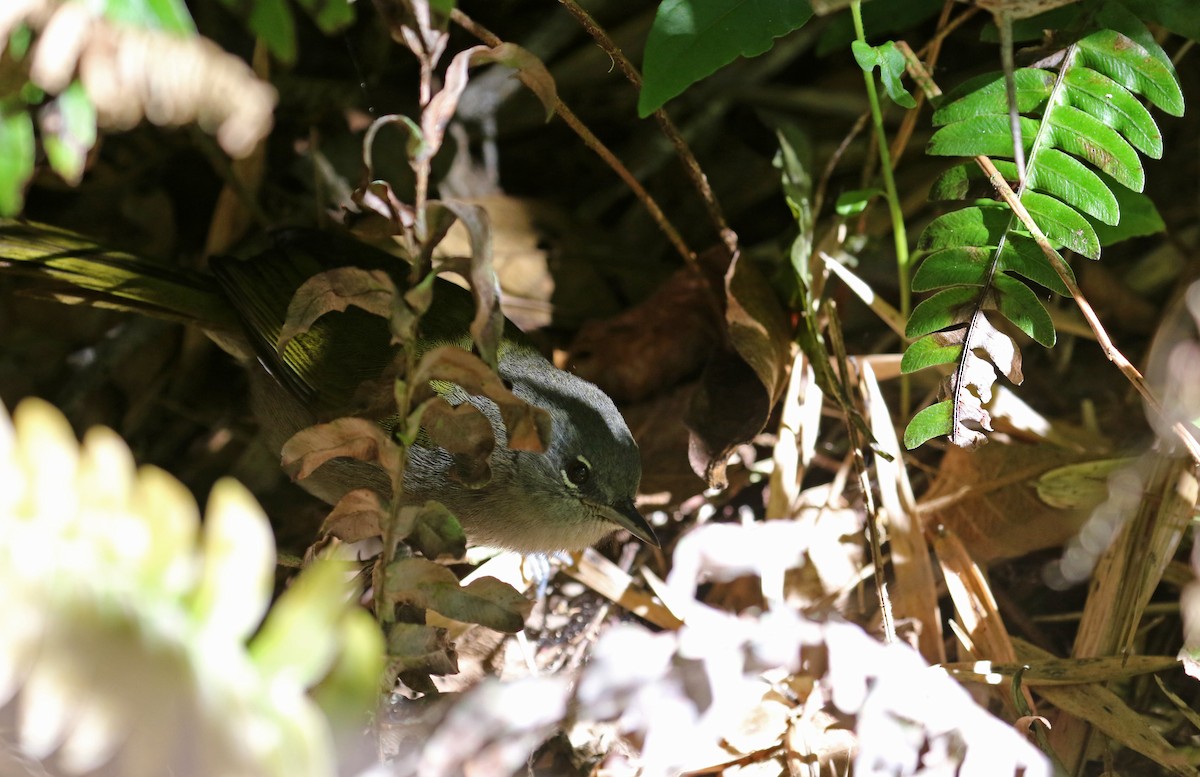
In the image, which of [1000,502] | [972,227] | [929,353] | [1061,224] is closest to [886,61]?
[972,227]

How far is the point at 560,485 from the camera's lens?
2893 millimetres

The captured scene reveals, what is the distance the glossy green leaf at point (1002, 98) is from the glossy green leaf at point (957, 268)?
0.31 meters

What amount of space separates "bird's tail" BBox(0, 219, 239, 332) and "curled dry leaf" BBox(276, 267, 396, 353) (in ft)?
3.73

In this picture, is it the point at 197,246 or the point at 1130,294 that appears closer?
the point at 1130,294

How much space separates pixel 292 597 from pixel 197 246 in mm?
2607

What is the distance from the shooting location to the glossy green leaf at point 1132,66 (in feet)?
7.34

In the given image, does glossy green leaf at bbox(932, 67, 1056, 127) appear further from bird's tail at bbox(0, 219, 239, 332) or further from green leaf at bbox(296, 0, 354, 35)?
bird's tail at bbox(0, 219, 239, 332)

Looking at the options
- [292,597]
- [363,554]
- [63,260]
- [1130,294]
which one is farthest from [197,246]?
[1130,294]

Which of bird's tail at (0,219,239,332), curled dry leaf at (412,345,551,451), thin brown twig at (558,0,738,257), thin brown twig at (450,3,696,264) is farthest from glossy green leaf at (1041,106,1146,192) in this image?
bird's tail at (0,219,239,332)

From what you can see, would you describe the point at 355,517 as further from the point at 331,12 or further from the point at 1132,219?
the point at 1132,219

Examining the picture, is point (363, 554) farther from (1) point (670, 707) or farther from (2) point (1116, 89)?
(2) point (1116, 89)

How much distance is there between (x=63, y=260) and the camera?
2.70 metres

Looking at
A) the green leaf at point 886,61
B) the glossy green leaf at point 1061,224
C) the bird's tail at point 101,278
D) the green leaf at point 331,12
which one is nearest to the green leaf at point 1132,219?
the glossy green leaf at point 1061,224

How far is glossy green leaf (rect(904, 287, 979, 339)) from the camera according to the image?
221cm
